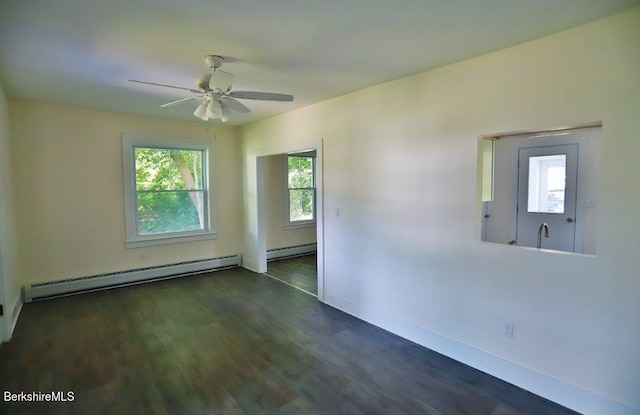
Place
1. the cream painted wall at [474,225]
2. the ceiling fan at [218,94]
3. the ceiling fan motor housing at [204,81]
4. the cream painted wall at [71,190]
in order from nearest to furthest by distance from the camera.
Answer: the cream painted wall at [474,225] < the ceiling fan at [218,94] < the ceiling fan motor housing at [204,81] < the cream painted wall at [71,190]

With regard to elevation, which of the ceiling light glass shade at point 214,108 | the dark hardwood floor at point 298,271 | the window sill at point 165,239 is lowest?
the dark hardwood floor at point 298,271

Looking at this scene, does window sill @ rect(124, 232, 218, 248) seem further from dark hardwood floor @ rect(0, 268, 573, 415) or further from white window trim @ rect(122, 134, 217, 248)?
dark hardwood floor @ rect(0, 268, 573, 415)

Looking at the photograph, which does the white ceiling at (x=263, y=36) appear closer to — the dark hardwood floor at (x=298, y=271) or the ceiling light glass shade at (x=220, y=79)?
the ceiling light glass shade at (x=220, y=79)

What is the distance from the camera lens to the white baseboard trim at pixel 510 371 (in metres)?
2.21

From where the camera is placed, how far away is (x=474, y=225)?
9.25 feet

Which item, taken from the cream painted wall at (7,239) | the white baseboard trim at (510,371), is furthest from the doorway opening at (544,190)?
the cream painted wall at (7,239)

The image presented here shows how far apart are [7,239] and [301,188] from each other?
4727mm

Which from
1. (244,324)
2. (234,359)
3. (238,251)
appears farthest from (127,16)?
(238,251)

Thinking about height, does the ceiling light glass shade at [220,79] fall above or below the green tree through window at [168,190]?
above

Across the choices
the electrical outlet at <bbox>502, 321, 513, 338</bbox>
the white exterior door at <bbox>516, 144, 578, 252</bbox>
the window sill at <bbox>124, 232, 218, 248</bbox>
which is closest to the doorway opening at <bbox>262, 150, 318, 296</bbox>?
the window sill at <bbox>124, 232, 218, 248</bbox>

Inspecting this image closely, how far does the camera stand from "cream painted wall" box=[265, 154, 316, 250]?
6.64 m

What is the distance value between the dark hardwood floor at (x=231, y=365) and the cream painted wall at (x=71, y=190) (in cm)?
70

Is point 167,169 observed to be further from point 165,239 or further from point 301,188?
point 301,188

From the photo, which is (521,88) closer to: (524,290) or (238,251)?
(524,290)
